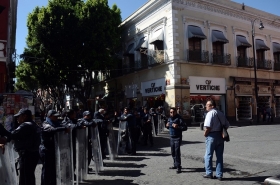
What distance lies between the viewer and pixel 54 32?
74.2 ft

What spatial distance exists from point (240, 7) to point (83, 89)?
1713 cm

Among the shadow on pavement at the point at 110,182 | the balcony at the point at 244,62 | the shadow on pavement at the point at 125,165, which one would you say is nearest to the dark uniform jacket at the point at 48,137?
the shadow on pavement at the point at 110,182

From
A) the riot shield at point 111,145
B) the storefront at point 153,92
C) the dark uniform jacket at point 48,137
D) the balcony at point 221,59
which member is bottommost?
the riot shield at point 111,145

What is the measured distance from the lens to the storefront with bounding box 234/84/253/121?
2484 centimetres

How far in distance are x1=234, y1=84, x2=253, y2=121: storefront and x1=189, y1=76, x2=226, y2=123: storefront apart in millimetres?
1709

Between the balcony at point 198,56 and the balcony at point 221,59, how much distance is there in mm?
825

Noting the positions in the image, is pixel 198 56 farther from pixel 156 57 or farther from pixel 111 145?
pixel 111 145

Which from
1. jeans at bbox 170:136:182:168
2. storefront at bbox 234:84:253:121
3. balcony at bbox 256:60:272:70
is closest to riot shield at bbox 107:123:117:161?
jeans at bbox 170:136:182:168

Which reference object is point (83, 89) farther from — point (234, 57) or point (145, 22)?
point (234, 57)

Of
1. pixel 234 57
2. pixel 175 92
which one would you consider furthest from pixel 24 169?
pixel 234 57

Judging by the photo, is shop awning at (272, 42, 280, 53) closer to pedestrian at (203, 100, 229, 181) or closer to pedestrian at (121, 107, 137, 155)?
pedestrian at (121, 107, 137, 155)

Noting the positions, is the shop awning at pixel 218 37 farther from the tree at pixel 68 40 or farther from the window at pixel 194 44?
the tree at pixel 68 40

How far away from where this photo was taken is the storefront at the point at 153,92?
75.0ft

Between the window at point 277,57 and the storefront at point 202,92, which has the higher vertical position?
the window at point 277,57
